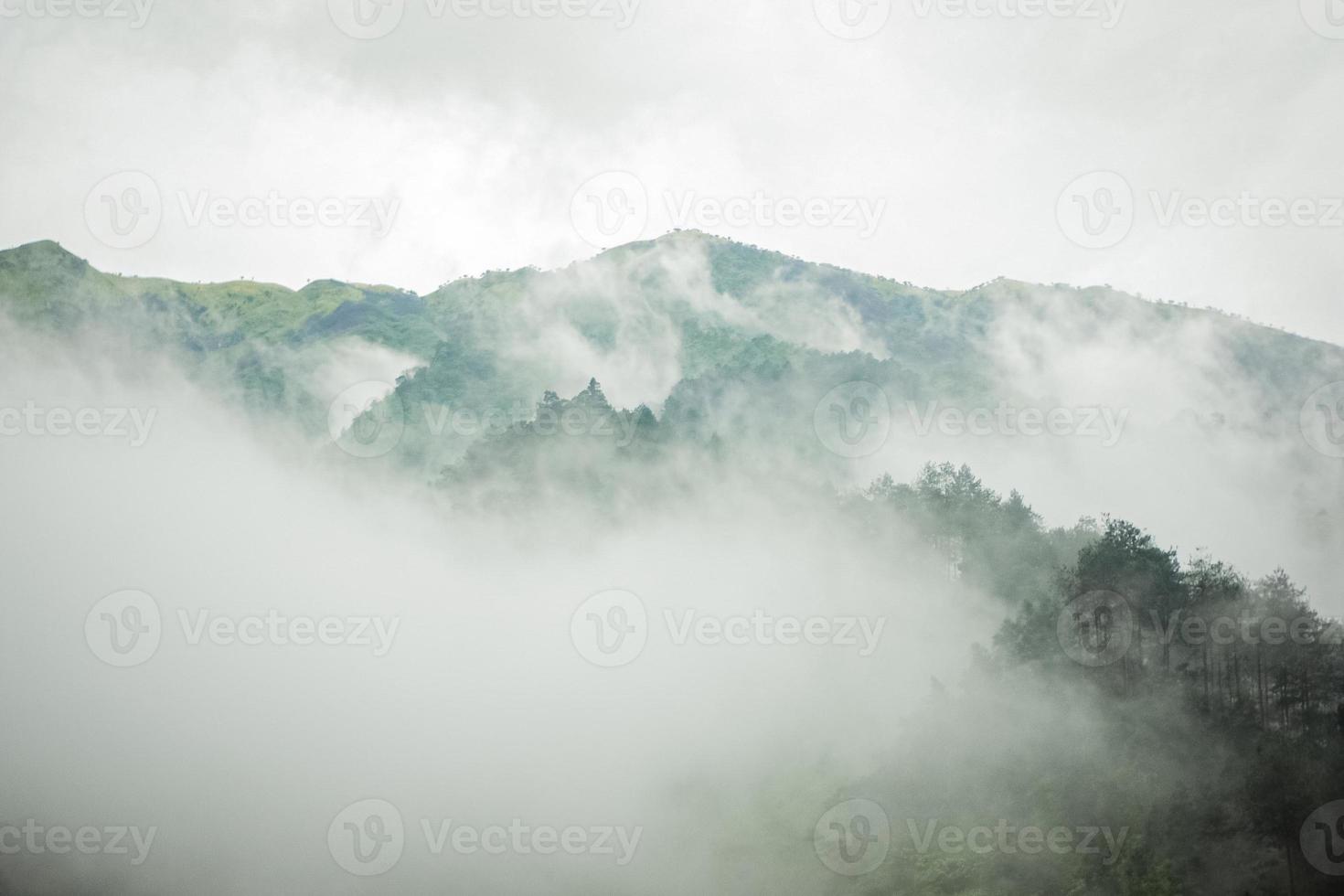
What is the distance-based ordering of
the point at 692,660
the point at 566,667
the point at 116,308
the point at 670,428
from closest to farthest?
the point at 692,660 < the point at 566,667 < the point at 670,428 < the point at 116,308

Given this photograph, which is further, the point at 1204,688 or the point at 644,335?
the point at 644,335

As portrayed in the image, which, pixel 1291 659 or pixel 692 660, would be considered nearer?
pixel 1291 659

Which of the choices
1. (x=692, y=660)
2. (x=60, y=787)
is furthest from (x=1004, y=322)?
(x=60, y=787)

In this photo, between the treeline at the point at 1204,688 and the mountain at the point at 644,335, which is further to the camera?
the mountain at the point at 644,335

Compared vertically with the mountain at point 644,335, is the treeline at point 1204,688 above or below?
below

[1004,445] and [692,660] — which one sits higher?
[1004,445]

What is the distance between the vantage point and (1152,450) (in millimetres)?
123875

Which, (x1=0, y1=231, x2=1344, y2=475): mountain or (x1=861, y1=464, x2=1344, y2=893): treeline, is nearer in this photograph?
(x1=861, y1=464, x2=1344, y2=893): treeline

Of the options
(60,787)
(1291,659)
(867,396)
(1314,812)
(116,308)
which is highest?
(116,308)

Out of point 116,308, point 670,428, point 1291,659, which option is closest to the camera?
point 1291,659

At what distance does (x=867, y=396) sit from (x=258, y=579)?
245 feet

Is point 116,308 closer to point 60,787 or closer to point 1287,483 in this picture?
point 60,787

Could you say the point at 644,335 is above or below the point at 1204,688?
above

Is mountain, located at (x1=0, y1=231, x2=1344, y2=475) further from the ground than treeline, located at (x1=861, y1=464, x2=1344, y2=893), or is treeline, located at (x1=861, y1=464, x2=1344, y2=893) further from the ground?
mountain, located at (x1=0, y1=231, x2=1344, y2=475)
